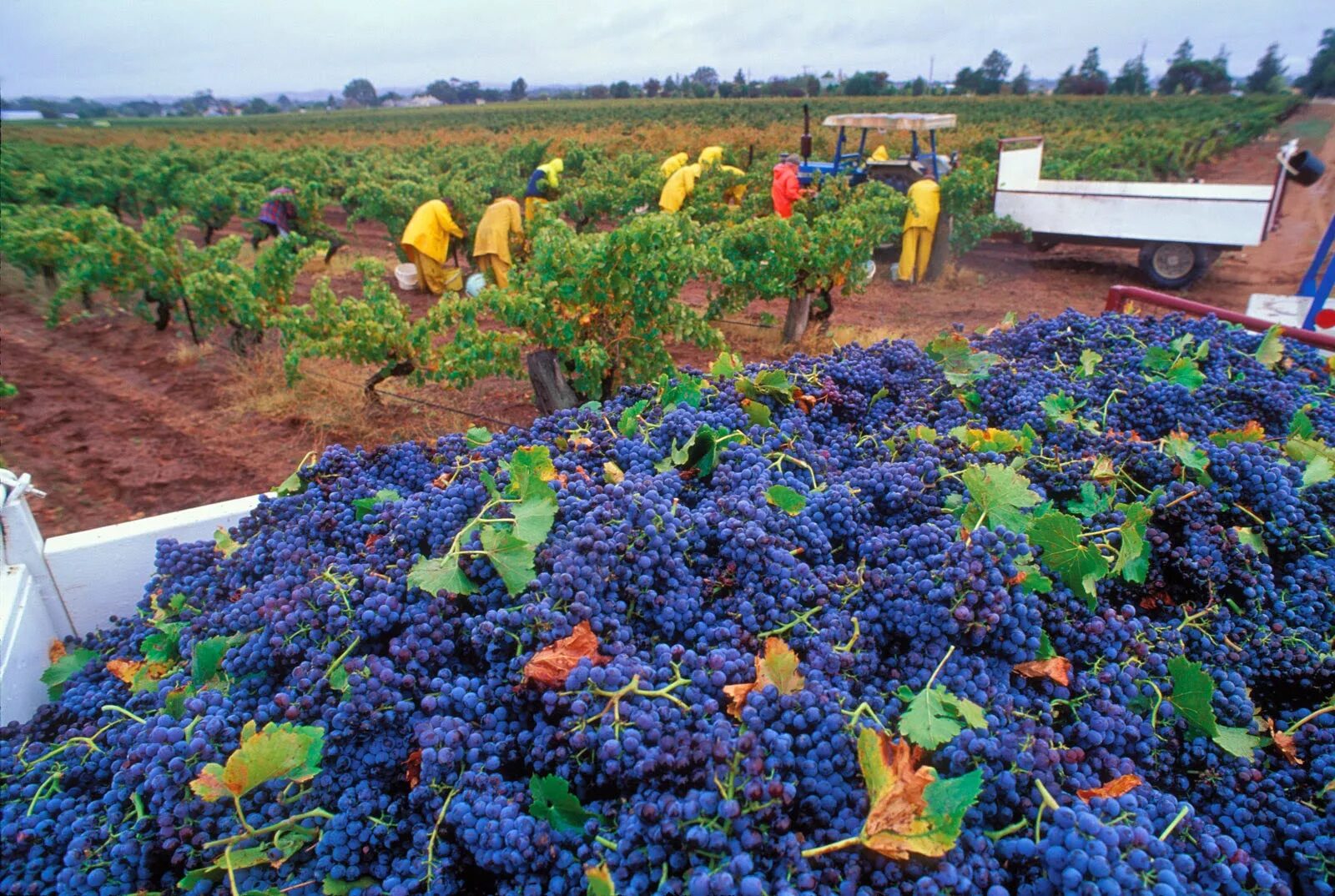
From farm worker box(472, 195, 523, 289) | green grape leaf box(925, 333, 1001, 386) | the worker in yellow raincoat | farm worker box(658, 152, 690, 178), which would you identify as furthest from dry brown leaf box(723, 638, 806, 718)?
the worker in yellow raincoat

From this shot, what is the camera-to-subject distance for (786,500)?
1.75m

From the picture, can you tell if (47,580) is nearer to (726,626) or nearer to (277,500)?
(277,500)

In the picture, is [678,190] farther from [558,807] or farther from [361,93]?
[361,93]

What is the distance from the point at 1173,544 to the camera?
187 centimetres

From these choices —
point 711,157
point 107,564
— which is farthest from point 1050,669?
point 711,157

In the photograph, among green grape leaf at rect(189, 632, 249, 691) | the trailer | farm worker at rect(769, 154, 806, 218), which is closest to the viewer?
green grape leaf at rect(189, 632, 249, 691)

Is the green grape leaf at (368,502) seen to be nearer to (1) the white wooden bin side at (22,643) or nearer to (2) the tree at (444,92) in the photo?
(1) the white wooden bin side at (22,643)

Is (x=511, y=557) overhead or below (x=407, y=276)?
overhead

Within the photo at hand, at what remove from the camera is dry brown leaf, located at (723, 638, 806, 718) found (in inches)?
50.9

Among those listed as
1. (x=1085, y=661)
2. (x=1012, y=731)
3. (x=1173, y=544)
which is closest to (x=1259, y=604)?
(x=1173, y=544)

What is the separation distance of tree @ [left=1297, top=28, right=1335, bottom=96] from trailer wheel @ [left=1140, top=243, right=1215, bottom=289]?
2214 inches

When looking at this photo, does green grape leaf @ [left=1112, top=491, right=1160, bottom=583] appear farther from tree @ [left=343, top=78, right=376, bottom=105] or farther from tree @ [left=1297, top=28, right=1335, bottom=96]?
tree @ [left=343, top=78, right=376, bottom=105]

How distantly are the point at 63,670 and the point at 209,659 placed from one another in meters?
0.79

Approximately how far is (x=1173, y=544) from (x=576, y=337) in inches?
168
